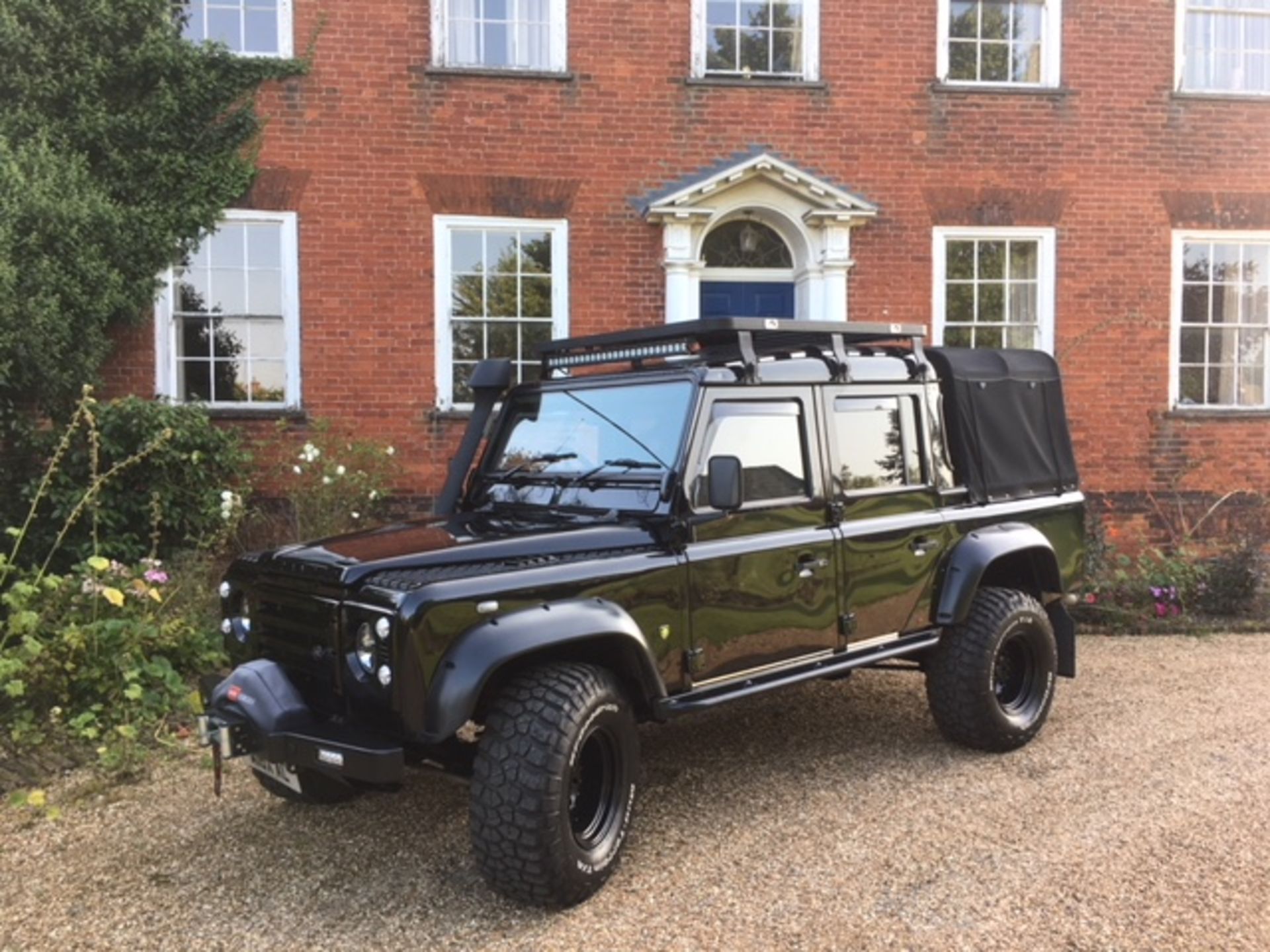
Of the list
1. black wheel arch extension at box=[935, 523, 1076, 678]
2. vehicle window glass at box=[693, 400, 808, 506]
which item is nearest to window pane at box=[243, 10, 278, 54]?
vehicle window glass at box=[693, 400, 808, 506]

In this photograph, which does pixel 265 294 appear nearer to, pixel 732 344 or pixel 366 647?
pixel 732 344

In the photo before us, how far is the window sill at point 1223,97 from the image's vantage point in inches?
410

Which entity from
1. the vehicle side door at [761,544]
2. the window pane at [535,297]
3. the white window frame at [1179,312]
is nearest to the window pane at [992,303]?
the white window frame at [1179,312]

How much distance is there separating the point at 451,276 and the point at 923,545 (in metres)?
6.04

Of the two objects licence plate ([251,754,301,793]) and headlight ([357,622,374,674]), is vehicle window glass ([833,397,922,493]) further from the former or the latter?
licence plate ([251,754,301,793])

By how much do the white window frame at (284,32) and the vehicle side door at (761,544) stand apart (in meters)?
7.06

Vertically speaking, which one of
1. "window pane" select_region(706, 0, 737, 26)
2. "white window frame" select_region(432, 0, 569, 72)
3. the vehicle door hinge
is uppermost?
"window pane" select_region(706, 0, 737, 26)

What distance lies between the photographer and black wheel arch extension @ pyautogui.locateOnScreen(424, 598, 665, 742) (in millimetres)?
3244

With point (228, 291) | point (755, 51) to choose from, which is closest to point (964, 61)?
point (755, 51)

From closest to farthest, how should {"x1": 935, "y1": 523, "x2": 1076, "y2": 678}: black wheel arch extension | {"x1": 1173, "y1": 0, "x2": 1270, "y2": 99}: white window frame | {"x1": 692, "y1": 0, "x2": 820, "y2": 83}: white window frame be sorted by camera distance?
{"x1": 935, "y1": 523, "x2": 1076, "y2": 678}: black wheel arch extension
{"x1": 692, "y1": 0, "x2": 820, "y2": 83}: white window frame
{"x1": 1173, "y1": 0, "x2": 1270, "y2": 99}: white window frame

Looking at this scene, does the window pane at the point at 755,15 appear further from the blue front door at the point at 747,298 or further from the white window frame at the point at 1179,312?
the white window frame at the point at 1179,312

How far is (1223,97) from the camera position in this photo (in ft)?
34.3

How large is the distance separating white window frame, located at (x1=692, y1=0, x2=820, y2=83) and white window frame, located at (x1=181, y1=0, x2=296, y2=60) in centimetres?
367

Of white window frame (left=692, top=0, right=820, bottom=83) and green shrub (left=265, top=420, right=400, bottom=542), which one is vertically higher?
Answer: white window frame (left=692, top=0, right=820, bottom=83)
